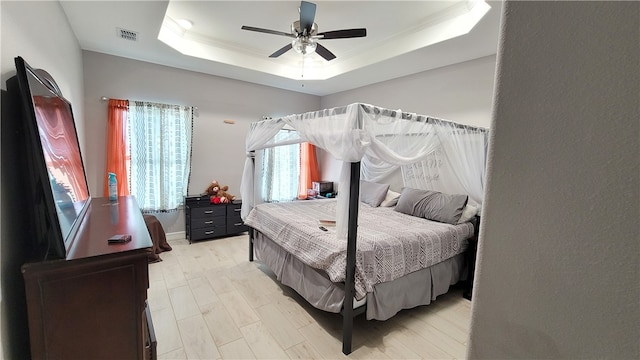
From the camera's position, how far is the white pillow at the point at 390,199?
3.89m

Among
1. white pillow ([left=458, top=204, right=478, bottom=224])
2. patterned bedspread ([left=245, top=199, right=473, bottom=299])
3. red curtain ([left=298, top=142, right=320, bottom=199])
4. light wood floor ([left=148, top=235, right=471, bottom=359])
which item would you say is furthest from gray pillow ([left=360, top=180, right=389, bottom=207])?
red curtain ([left=298, top=142, right=320, bottom=199])

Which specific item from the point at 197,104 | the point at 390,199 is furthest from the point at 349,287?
the point at 197,104

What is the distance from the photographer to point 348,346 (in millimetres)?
1999

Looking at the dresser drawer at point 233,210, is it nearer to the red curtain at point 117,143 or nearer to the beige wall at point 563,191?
the red curtain at point 117,143

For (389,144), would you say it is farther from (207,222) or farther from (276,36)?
(207,222)

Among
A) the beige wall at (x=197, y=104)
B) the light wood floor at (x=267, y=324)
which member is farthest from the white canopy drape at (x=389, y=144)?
the beige wall at (x=197, y=104)

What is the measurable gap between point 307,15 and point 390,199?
2620 millimetres

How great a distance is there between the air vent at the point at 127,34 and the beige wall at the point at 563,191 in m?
3.66

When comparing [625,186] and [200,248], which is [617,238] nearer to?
[625,186]

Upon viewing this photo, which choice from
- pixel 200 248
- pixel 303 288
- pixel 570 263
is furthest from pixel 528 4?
pixel 200 248

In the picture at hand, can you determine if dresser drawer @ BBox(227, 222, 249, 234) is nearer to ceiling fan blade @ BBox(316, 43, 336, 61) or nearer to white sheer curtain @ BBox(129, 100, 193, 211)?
white sheer curtain @ BBox(129, 100, 193, 211)

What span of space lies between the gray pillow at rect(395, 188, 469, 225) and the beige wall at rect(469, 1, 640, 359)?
105 inches

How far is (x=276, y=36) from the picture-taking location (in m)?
3.50

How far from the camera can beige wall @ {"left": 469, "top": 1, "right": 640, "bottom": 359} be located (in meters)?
0.41
